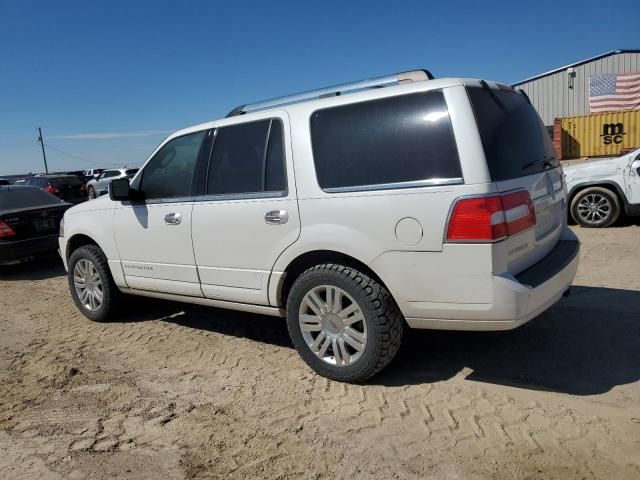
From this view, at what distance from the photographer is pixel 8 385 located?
3980 millimetres

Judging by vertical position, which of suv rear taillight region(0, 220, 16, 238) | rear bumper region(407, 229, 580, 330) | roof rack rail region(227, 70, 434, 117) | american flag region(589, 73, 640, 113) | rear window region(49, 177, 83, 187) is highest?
american flag region(589, 73, 640, 113)

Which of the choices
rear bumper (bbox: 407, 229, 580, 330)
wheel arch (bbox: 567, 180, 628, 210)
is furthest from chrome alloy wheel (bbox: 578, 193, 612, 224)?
rear bumper (bbox: 407, 229, 580, 330)

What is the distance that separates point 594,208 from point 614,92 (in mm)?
25319

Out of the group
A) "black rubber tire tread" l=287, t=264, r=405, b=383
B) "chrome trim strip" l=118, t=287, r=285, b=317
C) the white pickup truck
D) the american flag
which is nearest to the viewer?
"black rubber tire tread" l=287, t=264, r=405, b=383

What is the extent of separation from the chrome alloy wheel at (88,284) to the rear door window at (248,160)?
1.95 m

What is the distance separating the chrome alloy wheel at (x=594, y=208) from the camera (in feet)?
28.5

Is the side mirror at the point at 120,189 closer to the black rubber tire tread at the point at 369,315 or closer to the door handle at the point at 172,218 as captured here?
the door handle at the point at 172,218

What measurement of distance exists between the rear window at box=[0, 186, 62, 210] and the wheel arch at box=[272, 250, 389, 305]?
677cm

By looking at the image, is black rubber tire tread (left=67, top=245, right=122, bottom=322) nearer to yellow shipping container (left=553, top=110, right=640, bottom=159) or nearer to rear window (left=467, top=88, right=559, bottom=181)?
rear window (left=467, top=88, right=559, bottom=181)

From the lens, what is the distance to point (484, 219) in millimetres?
2893

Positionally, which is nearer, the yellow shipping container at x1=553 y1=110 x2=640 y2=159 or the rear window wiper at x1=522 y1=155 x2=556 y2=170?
the rear window wiper at x1=522 y1=155 x2=556 y2=170

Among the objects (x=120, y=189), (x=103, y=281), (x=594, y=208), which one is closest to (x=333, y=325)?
(x=120, y=189)

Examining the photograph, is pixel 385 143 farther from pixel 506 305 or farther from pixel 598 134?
pixel 598 134

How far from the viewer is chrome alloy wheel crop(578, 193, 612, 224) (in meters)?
8.69
